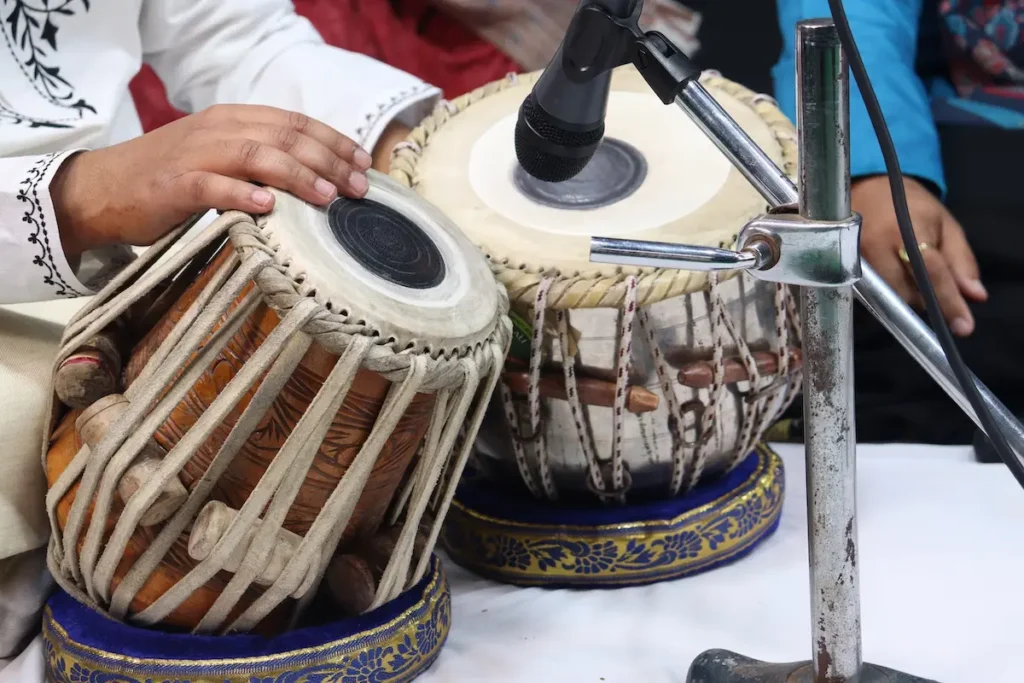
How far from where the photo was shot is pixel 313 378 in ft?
2.46

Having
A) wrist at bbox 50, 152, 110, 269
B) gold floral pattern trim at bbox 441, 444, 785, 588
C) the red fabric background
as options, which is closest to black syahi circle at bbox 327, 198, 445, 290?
wrist at bbox 50, 152, 110, 269

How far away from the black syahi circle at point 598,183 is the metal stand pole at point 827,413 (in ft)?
1.14

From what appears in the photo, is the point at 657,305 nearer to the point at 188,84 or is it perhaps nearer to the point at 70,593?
the point at 70,593

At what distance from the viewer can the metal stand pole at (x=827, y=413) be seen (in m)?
0.58

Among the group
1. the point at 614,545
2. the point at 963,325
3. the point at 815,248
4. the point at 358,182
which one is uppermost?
the point at 815,248

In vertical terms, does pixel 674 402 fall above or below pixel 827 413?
below

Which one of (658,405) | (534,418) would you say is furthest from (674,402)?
(534,418)

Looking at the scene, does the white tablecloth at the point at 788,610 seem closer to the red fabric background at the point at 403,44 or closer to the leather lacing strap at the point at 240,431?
the leather lacing strap at the point at 240,431

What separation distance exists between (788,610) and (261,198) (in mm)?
589

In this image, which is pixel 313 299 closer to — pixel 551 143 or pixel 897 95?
pixel 551 143

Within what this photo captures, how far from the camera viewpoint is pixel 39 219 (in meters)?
0.83

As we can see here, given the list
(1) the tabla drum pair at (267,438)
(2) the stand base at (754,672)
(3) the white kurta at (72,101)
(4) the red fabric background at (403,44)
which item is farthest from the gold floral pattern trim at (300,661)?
(4) the red fabric background at (403,44)

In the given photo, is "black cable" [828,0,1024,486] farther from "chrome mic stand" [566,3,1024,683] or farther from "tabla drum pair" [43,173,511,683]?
"tabla drum pair" [43,173,511,683]

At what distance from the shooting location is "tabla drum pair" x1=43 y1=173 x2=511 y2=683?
0.74 meters
